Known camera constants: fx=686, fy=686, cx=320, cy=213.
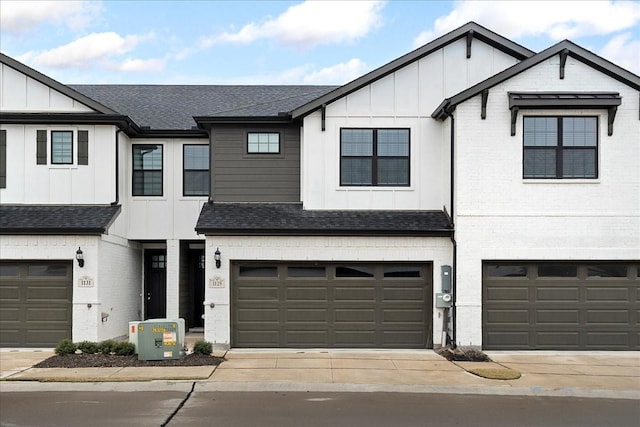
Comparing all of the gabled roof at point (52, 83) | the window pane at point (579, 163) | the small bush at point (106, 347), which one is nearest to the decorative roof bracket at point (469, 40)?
the window pane at point (579, 163)

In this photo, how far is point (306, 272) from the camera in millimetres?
17422

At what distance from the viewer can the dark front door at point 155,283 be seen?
21.7 metres

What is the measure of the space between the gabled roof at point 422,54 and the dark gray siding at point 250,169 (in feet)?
4.34

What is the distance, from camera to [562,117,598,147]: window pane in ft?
55.6

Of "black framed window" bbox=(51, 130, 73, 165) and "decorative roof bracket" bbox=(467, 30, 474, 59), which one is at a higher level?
"decorative roof bracket" bbox=(467, 30, 474, 59)

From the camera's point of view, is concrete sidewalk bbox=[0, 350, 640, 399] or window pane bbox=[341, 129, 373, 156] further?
window pane bbox=[341, 129, 373, 156]

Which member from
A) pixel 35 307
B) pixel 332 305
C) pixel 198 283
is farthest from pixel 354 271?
pixel 35 307

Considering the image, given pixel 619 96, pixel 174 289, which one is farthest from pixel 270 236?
pixel 619 96

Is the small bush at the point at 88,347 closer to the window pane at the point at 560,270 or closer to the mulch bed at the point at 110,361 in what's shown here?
the mulch bed at the point at 110,361

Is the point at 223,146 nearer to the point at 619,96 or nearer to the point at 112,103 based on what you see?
the point at 112,103

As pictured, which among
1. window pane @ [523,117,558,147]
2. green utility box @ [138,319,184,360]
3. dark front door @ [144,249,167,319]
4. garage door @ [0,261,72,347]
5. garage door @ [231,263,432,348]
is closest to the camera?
green utility box @ [138,319,184,360]

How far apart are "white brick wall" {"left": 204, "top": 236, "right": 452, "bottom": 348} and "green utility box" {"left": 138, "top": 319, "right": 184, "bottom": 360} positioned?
252 cm

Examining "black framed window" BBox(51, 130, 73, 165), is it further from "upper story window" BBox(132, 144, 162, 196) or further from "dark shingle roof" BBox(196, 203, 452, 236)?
"dark shingle roof" BBox(196, 203, 452, 236)

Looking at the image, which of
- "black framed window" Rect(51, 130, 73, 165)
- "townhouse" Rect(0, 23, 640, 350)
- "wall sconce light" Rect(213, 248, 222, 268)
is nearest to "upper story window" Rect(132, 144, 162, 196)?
"townhouse" Rect(0, 23, 640, 350)
